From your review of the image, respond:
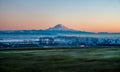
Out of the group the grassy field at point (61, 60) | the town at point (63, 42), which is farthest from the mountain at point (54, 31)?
the grassy field at point (61, 60)

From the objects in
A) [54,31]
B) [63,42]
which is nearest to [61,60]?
[63,42]

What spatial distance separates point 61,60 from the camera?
153 inches

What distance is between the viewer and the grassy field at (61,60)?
3.72 metres

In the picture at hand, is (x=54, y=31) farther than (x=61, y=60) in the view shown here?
Yes

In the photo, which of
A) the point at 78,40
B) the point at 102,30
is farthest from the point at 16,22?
the point at 102,30

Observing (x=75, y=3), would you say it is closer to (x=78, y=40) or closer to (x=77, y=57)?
(x=78, y=40)

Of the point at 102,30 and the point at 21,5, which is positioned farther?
the point at 102,30

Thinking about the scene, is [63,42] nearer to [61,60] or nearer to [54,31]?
[54,31]

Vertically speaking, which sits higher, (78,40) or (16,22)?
(16,22)

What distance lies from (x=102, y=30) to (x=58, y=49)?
2.66 ft

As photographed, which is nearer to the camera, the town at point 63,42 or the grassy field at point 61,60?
the grassy field at point 61,60

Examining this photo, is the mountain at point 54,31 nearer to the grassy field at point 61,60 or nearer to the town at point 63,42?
the town at point 63,42

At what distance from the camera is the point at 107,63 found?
3.97 meters

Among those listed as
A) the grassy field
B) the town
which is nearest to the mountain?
the town
